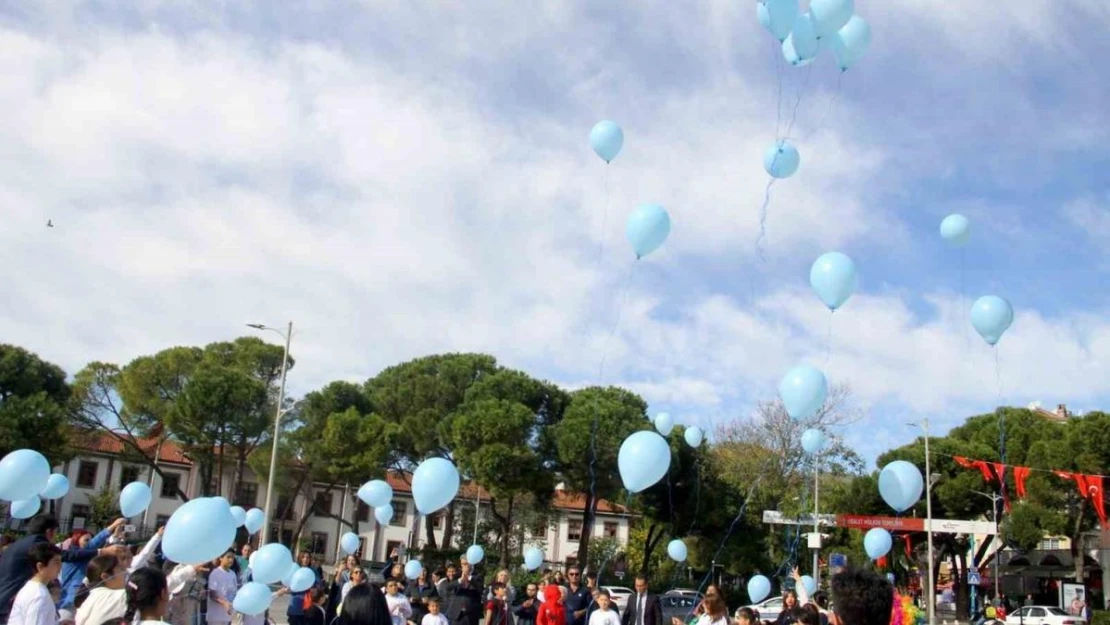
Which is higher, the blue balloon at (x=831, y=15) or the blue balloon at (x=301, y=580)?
the blue balloon at (x=831, y=15)

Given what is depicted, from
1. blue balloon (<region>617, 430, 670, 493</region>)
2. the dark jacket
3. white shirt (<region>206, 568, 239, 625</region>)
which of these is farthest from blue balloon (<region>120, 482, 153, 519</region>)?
blue balloon (<region>617, 430, 670, 493</region>)

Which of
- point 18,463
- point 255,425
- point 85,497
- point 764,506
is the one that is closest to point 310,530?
point 85,497

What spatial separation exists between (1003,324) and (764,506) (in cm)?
2382

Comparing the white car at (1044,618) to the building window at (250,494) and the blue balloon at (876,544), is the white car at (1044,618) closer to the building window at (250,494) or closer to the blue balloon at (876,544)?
the blue balloon at (876,544)

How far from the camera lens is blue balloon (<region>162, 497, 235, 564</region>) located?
6.43 metres

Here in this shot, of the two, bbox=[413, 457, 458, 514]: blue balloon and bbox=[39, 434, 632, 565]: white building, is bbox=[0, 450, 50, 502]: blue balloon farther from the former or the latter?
bbox=[39, 434, 632, 565]: white building

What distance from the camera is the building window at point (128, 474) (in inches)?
1912

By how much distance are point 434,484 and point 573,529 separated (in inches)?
1926

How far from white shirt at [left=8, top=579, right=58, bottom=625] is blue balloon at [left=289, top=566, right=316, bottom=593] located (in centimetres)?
568

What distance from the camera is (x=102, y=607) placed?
5.14m

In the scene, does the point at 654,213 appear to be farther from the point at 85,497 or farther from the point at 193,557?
the point at 85,497

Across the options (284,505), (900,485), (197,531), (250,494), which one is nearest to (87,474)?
(250,494)

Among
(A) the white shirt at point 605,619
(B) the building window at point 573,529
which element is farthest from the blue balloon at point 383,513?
(B) the building window at point 573,529

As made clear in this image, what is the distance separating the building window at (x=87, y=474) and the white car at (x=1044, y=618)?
44.6 metres
